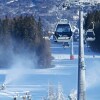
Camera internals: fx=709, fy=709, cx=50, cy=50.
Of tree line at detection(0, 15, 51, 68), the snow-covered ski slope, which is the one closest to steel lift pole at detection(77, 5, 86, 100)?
the snow-covered ski slope

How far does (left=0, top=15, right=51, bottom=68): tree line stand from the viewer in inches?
2410

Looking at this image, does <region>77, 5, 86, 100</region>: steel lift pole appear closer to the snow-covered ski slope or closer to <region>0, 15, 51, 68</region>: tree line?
the snow-covered ski slope

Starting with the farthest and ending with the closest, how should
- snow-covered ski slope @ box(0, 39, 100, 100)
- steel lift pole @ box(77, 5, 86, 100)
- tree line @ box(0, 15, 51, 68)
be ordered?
tree line @ box(0, 15, 51, 68), snow-covered ski slope @ box(0, 39, 100, 100), steel lift pole @ box(77, 5, 86, 100)

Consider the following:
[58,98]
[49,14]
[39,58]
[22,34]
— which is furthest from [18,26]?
[49,14]

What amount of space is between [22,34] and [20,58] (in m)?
2.43

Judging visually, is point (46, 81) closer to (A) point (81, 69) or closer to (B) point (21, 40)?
(A) point (81, 69)

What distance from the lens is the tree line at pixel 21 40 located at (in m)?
61.2

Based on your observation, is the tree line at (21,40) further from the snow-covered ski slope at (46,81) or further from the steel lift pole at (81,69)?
the steel lift pole at (81,69)

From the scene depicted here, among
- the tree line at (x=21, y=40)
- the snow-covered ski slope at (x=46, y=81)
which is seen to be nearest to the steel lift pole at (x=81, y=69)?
the snow-covered ski slope at (x=46, y=81)

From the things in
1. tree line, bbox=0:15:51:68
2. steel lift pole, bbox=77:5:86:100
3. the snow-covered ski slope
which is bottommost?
steel lift pole, bbox=77:5:86:100

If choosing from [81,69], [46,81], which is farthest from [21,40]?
[81,69]

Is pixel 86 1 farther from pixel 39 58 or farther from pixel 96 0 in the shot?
pixel 39 58

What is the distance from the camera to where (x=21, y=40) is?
6350 centimetres

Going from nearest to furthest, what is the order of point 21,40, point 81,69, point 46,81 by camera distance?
point 81,69, point 46,81, point 21,40
